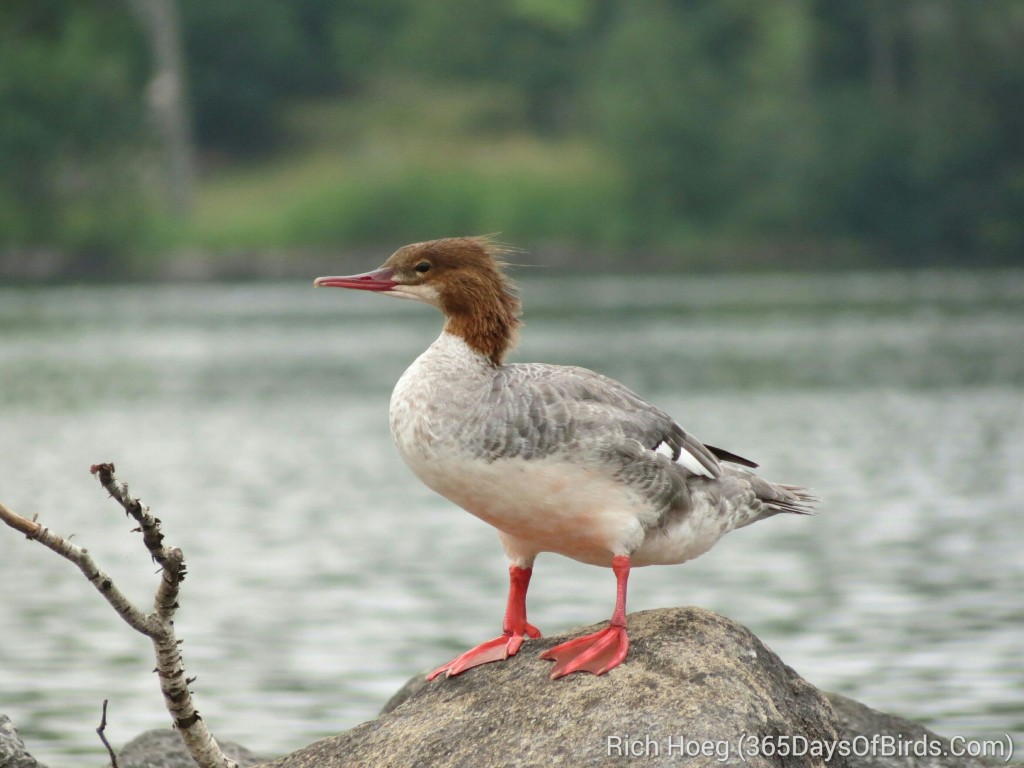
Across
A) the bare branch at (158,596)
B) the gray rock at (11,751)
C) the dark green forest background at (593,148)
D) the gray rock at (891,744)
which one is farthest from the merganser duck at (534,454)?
the dark green forest background at (593,148)

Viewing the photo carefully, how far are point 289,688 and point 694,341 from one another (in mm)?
29691

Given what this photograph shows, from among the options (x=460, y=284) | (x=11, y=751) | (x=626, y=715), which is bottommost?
(x=11, y=751)

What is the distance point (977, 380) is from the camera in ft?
103

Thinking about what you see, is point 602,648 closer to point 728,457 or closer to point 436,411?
point 436,411

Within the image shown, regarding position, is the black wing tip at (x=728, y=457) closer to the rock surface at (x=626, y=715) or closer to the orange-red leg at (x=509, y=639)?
the rock surface at (x=626, y=715)

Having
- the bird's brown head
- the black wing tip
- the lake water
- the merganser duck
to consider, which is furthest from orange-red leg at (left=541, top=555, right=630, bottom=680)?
the lake water

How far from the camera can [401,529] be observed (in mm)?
18297

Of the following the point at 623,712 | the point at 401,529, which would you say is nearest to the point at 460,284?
the point at 623,712

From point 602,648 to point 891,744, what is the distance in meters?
1.81

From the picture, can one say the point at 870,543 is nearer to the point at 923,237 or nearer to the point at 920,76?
the point at 923,237

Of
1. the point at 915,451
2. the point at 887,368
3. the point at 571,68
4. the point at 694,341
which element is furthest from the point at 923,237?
the point at 915,451

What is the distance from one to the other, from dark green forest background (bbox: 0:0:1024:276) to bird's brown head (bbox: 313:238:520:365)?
226 feet

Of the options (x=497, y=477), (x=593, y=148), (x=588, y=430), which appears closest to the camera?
(x=497, y=477)

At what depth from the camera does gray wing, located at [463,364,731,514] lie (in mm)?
5977
